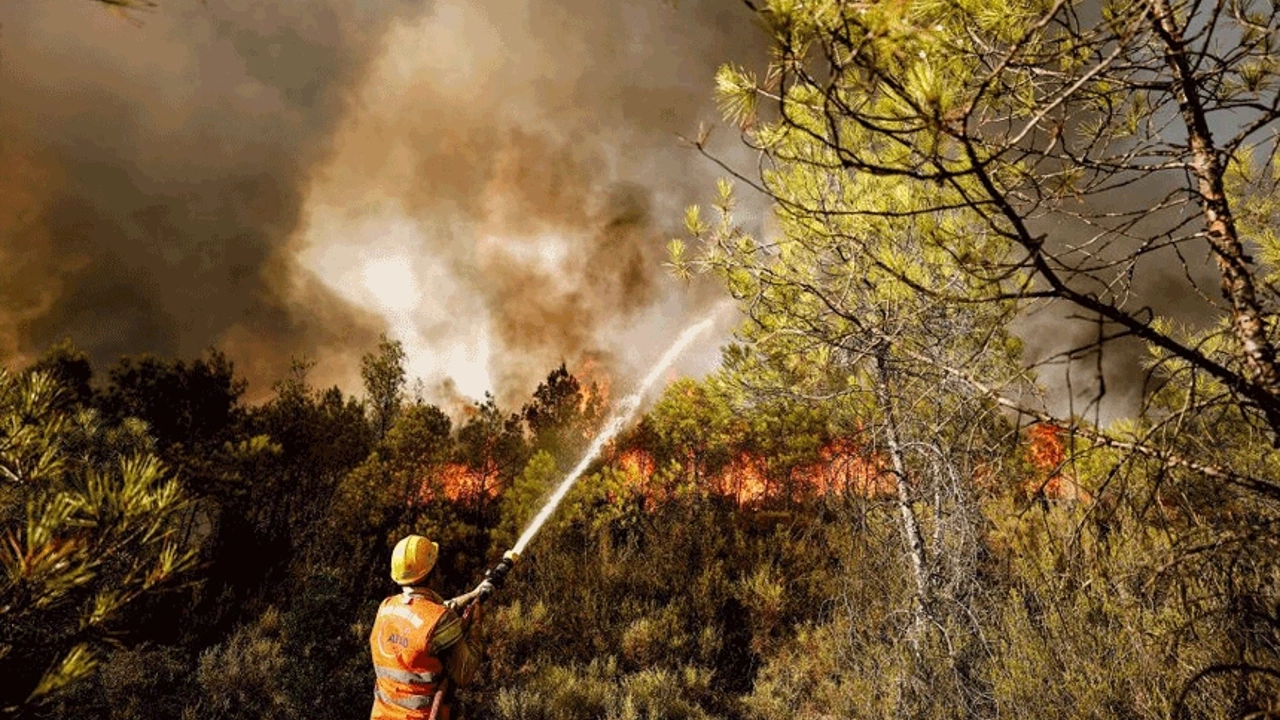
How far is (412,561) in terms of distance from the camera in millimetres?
3607

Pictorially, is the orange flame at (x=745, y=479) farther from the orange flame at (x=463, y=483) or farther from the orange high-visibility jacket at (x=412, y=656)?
the orange high-visibility jacket at (x=412, y=656)

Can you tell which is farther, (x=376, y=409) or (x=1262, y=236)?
(x=376, y=409)

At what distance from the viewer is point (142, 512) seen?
1.78 meters

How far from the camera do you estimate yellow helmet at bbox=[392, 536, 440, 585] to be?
11.8 ft

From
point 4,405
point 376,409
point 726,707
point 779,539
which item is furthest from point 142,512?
point 376,409

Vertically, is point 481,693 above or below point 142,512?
below

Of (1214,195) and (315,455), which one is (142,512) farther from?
(315,455)

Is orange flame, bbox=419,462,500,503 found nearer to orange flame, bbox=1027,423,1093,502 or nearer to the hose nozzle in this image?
the hose nozzle

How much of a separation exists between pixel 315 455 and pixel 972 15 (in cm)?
2093

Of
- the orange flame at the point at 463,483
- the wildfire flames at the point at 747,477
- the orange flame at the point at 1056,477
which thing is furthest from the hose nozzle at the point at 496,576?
the wildfire flames at the point at 747,477

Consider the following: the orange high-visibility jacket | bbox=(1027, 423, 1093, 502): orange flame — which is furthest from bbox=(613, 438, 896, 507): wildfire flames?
the orange high-visibility jacket

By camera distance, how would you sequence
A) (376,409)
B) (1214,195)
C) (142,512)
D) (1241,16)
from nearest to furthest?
(142,512) < (1214,195) < (1241,16) < (376,409)

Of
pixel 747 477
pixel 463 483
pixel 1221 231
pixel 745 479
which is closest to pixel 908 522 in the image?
pixel 1221 231

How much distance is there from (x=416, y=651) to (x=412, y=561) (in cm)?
52
